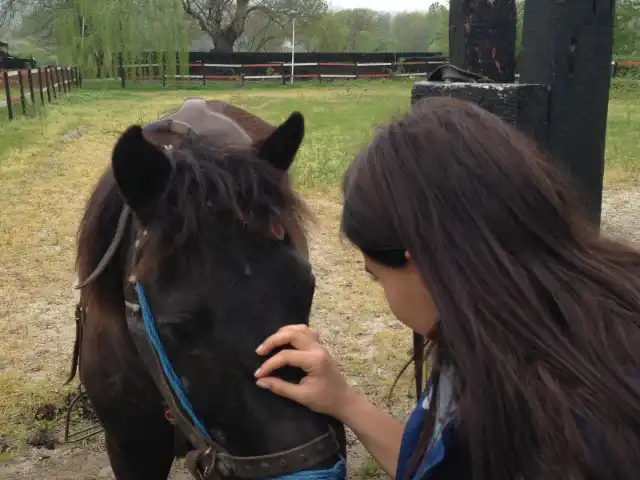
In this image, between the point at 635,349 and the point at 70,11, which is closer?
the point at 635,349

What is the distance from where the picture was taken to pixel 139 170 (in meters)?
1.45

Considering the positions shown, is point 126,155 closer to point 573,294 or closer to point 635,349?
point 573,294

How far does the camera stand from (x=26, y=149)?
402 inches

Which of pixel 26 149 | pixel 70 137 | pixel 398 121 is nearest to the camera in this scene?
pixel 398 121

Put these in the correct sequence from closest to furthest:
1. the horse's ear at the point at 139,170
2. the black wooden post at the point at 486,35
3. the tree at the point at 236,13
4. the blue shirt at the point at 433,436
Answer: the blue shirt at the point at 433,436
the horse's ear at the point at 139,170
the black wooden post at the point at 486,35
the tree at the point at 236,13

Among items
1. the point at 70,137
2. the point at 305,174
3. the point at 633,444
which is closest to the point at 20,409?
the point at 633,444

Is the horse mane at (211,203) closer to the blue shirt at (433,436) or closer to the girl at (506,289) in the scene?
the girl at (506,289)

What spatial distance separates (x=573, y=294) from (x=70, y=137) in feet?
40.7

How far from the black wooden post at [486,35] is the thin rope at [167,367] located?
1180 millimetres

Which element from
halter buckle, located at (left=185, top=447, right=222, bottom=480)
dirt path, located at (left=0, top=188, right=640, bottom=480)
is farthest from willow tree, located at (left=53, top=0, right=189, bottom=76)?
halter buckle, located at (left=185, top=447, right=222, bottom=480)

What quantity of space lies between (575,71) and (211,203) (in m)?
1.03

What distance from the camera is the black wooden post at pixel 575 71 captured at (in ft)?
5.64

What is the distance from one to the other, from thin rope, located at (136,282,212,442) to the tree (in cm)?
3797

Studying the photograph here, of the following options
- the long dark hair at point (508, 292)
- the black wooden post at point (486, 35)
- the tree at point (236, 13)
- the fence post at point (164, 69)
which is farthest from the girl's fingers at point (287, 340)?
the tree at point (236, 13)
